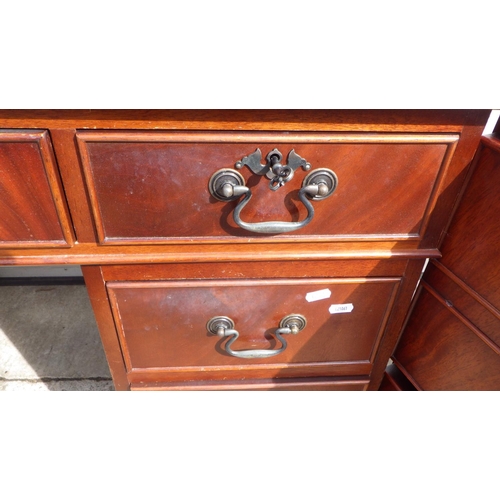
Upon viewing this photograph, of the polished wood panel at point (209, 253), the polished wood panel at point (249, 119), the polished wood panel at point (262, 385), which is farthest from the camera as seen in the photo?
the polished wood panel at point (262, 385)

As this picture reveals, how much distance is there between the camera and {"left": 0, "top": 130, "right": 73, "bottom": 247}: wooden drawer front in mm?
430

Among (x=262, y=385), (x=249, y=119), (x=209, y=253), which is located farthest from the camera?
(x=262, y=385)

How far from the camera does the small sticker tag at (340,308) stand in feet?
2.01

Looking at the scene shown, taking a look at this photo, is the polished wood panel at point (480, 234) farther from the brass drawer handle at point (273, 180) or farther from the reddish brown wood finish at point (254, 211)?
the brass drawer handle at point (273, 180)

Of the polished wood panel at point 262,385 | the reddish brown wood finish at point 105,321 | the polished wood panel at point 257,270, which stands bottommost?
the polished wood panel at point 262,385

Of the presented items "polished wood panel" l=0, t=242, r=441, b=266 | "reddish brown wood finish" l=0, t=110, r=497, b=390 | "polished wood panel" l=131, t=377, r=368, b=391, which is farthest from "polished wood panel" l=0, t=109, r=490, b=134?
"polished wood panel" l=131, t=377, r=368, b=391

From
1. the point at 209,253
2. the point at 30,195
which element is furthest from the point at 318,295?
the point at 30,195

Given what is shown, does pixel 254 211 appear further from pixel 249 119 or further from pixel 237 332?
pixel 237 332

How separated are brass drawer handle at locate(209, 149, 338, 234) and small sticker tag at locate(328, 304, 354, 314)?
0.60 feet

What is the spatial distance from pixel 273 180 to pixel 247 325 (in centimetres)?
26

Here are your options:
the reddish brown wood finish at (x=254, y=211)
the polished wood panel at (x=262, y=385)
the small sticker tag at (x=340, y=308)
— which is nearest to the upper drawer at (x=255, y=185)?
the reddish brown wood finish at (x=254, y=211)

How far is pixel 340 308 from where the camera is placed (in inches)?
24.2
